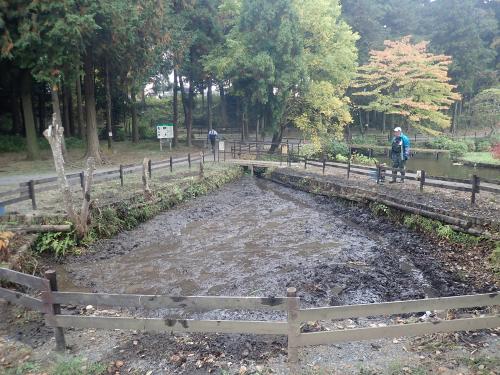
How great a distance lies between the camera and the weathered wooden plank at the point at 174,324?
4242mm

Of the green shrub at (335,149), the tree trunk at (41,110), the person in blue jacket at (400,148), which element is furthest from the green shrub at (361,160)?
the tree trunk at (41,110)

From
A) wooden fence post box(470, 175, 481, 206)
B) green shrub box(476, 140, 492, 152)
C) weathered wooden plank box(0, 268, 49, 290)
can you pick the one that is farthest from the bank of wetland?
green shrub box(476, 140, 492, 152)

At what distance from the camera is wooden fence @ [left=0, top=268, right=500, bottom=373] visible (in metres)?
4.16

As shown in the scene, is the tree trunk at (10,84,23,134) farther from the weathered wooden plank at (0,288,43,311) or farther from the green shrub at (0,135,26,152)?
the weathered wooden plank at (0,288,43,311)

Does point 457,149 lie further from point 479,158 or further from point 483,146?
point 483,146

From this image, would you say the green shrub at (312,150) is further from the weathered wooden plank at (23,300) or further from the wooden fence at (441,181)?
the weathered wooden plank at (23,300)

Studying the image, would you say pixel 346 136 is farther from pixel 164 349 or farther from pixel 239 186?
pixel 164 349

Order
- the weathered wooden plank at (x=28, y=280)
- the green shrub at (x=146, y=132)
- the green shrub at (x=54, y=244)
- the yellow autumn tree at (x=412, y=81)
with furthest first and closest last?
the green shrub at (x=146, y=132) < the yellow autumn tree at (x=412, y=81) < the green shrub at (x=54, y=244) < the weathered wooden plank at (x=28, y=280)

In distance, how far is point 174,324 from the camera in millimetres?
4410

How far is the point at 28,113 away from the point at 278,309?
20.7m

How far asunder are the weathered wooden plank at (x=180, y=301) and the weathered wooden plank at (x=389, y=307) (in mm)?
391

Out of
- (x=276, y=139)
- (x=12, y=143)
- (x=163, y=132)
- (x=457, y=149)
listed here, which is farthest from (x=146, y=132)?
(x=457, y=149)

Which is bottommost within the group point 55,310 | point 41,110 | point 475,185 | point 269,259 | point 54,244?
point 269,259

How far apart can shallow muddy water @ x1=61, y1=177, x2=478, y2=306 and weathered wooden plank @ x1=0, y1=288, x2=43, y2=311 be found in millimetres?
2590
